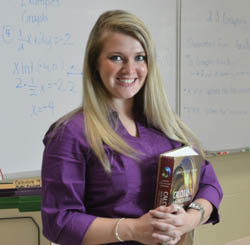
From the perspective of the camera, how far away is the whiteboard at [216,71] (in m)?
2.11

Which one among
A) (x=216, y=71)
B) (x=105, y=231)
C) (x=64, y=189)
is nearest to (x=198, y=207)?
(x=105, y=231)

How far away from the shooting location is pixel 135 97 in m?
1.16

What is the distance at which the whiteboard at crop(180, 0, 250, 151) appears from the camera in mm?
2105

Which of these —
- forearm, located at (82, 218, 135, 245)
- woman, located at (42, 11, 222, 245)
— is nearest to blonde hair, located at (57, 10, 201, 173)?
woman, located at (42, 11, 222, 245)

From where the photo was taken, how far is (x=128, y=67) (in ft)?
3.21

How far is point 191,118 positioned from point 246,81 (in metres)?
0.49

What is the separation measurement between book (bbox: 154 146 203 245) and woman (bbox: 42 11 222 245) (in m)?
0.04

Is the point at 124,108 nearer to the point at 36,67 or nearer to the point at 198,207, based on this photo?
the point at 198,207

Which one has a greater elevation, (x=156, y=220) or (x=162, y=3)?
(x=162, y=3)

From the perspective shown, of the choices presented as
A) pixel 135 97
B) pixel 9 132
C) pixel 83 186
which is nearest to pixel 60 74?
pixel 9 132

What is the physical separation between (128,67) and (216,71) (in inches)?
53.2

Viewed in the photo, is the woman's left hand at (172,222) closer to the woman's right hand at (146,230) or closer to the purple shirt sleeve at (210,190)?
the woman's right hand at (146,230)

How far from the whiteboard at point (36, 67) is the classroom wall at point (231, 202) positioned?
117 cm

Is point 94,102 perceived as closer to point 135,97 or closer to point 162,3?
point 135,97
